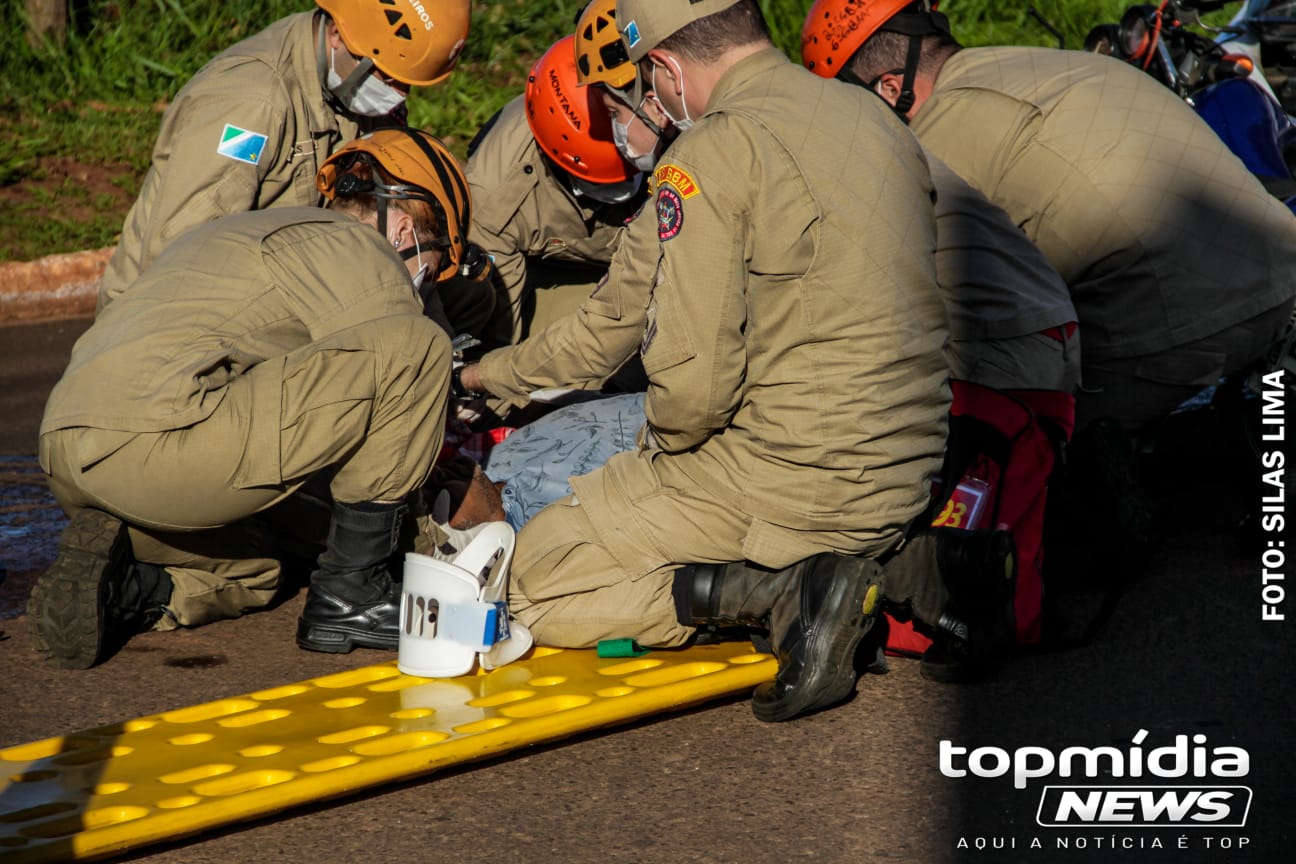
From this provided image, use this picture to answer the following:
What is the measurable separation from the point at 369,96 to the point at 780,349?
2.29 metres

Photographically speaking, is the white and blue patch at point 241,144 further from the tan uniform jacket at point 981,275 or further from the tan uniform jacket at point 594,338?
the tan uniform jacket at point 981,275

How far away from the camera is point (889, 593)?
13.0ft

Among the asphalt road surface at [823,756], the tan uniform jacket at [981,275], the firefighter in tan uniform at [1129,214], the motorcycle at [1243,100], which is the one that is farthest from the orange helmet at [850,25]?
the asphalt road surface at [823,756]

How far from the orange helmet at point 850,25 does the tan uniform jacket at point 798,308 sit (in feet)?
4.61

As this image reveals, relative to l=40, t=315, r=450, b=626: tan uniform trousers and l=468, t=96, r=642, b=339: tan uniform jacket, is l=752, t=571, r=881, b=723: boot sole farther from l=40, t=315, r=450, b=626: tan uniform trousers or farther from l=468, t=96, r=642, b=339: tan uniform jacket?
l=468, t=96, r=642, b=339: tan uniform jacket

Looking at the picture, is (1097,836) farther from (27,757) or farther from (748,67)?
(27,757)

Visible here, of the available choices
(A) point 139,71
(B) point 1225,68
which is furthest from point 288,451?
(A) point 139,71

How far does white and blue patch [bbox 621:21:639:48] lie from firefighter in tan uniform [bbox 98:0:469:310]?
167cm

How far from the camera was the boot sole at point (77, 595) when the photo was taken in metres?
3.94

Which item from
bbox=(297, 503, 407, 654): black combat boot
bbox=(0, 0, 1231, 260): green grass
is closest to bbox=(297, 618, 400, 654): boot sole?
bbox=(297, 503, 407, 654): black combat boot

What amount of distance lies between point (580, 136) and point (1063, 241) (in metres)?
1.69

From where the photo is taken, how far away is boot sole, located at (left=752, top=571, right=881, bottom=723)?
364cm

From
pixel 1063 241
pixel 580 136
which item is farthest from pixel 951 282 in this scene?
pixel 580 136

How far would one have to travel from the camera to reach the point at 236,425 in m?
3.94
